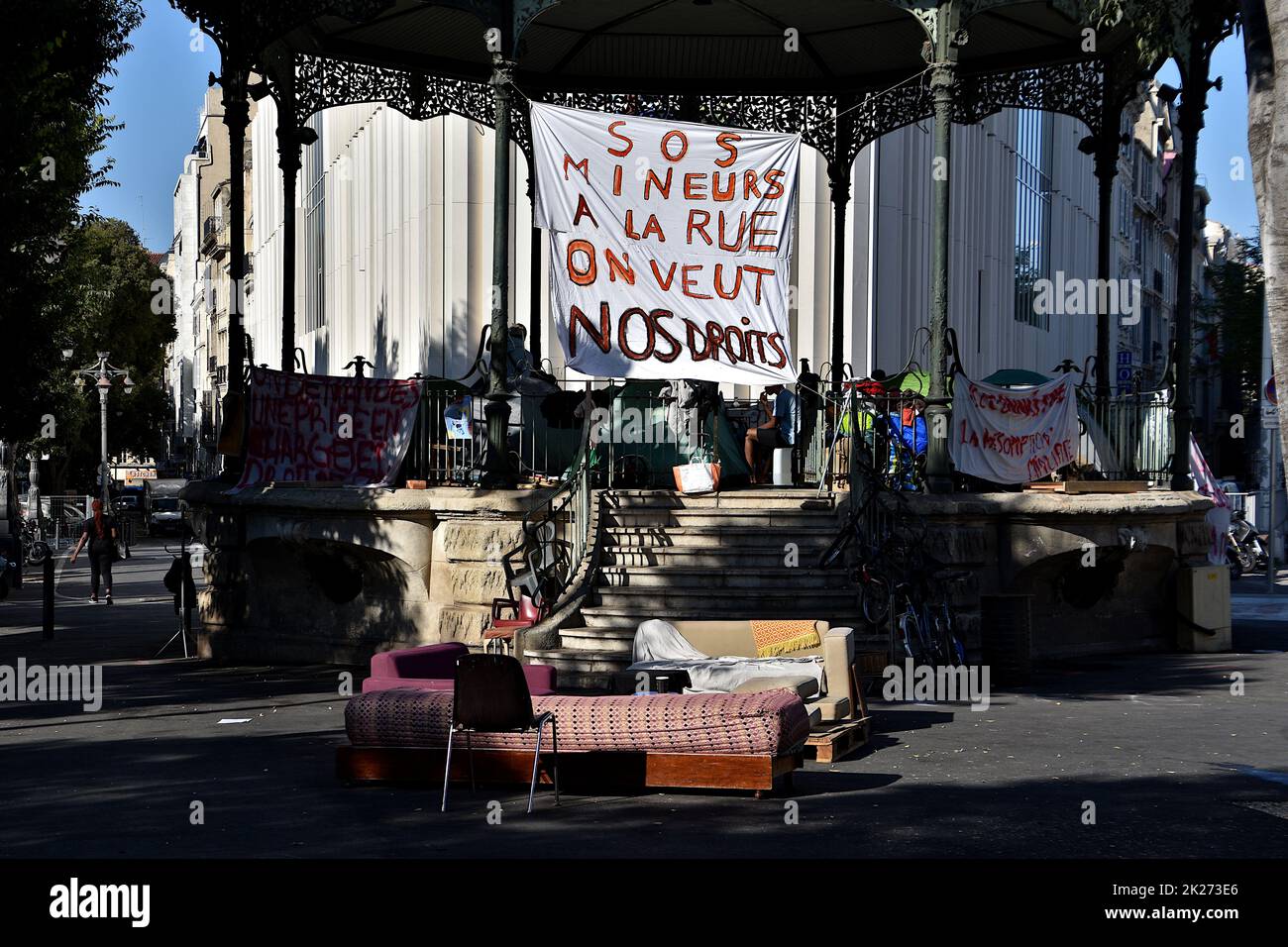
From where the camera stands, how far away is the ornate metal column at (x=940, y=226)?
1505cm

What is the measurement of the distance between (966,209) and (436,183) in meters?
13.3

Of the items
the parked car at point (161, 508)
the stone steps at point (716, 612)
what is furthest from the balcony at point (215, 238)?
the stone steps at point (716, 612)

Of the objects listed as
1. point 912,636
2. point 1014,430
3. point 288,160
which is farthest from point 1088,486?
point 288,160

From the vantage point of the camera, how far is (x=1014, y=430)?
1627 cm

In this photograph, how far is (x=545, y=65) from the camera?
66.6 ft

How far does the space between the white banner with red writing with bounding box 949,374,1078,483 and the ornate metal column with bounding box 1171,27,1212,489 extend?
4.04ft

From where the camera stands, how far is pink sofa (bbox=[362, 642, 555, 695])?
10164 millimetres

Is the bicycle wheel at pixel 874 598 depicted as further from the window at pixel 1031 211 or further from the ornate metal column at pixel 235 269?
the window at pixel 1031 211

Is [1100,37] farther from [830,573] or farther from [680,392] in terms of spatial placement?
[830,573]

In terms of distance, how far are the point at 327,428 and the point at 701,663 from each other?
5739 mm

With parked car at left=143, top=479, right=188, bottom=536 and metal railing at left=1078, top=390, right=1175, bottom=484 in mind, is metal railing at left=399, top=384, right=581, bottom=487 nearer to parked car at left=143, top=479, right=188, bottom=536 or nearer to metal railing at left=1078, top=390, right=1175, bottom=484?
metal railing at left=1078, top=390, right=1175, bottom=484
